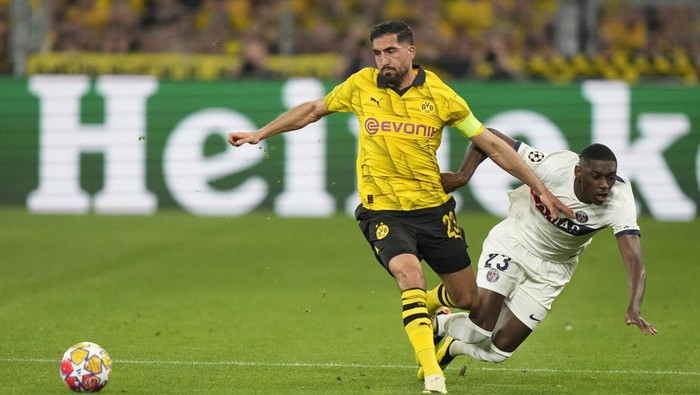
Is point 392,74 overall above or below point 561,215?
above

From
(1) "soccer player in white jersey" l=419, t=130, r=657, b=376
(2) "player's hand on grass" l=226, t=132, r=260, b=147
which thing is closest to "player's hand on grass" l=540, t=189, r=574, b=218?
(1) "soccer player in white jersey" l=419, t=130, r=657, b=376

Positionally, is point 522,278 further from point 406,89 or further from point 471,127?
point 406,89

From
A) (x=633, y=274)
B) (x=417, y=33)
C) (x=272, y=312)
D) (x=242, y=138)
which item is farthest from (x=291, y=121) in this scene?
(x=417, y=33)

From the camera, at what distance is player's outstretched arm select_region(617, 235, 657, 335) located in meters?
7.21

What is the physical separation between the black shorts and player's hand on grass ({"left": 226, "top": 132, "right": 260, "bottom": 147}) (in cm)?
84

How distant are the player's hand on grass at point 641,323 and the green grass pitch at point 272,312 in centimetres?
101

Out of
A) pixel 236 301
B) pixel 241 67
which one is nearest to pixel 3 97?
pixel 241 67

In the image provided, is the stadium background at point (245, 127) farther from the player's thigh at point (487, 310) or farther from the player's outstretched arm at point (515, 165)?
the player's outstretched arm at point (515, 165)

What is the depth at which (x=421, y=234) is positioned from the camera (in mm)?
8070

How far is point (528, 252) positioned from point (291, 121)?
188 cm

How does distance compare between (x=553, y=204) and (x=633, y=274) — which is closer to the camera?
(x=633, y=274)

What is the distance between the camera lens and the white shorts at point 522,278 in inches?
335

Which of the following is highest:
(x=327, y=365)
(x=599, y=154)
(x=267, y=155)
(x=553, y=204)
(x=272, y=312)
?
(x=599, y=154)

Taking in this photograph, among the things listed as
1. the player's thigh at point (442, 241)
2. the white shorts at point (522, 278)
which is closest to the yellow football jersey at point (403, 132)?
the player's thigh at point (442, 241)
